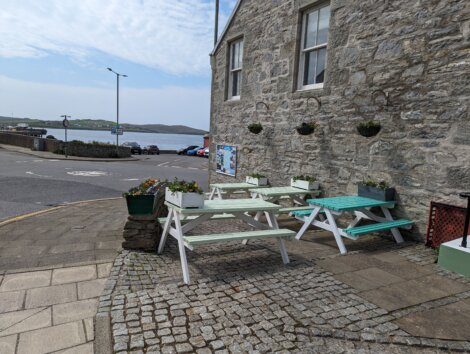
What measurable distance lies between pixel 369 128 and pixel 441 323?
3.66 metres

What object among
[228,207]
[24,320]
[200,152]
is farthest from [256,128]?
[200,152]

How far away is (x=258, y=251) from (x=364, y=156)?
285cm

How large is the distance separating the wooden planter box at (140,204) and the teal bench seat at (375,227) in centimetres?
290

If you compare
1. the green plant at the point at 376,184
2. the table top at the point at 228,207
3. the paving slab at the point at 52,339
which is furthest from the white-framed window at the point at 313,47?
the paving slab at the point at 52,339

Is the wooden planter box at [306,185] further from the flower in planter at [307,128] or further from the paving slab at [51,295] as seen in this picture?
the paving slab at [51,295]

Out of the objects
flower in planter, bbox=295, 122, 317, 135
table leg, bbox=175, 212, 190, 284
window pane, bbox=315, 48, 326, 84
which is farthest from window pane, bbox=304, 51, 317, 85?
table leg, bbox=175, 212, 190, 284

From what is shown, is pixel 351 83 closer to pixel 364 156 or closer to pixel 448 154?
pixel 364 156

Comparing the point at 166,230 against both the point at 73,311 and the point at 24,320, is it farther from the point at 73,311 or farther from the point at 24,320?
the point at 24,320

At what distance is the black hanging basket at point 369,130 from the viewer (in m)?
6.04

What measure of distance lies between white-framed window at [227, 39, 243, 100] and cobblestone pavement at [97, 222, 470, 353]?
6586 mm

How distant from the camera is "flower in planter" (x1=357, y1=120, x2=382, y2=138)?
238 inches

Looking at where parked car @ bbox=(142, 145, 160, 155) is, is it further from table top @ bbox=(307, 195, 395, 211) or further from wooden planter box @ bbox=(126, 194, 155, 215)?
table top @ bbox=(307, 195, 395, 211)

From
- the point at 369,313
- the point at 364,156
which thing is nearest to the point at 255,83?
the point at 364,156

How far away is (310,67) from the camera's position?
7.84 metres
